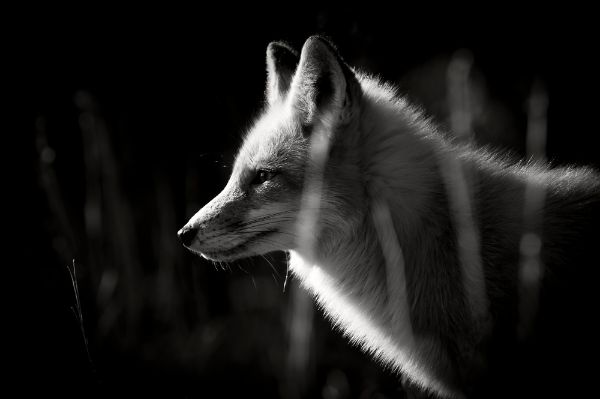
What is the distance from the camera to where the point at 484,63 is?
14.0 feet

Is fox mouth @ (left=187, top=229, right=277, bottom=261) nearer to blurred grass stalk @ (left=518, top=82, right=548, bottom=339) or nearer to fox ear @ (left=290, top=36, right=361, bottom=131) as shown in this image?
fox ear @ (left=290, top=36, right=361, bottom=131)

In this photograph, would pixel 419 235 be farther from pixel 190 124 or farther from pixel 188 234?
pixel 190 124

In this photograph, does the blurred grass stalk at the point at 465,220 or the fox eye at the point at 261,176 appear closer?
the blurred grass stalk at the point at 465,220

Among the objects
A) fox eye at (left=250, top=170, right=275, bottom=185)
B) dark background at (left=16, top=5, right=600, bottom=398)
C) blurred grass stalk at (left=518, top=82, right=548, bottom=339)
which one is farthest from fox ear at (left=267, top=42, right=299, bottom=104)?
blurred grass stalk at (left=518, top=82, right=548, bottom=339)

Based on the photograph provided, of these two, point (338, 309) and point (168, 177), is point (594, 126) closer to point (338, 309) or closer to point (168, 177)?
point (338, 309)

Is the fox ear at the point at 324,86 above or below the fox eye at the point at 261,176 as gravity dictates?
above

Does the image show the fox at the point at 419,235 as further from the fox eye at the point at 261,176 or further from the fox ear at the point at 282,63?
the fox ear at the point at 282,63

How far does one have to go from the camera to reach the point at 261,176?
264 cm

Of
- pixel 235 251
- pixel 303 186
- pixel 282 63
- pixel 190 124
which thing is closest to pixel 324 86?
pixel 303 186

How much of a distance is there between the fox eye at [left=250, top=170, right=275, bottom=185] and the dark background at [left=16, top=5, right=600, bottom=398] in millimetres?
727

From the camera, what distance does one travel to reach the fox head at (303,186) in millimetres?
2498

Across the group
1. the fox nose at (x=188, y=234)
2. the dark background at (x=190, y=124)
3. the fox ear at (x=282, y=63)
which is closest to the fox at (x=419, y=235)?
the fox nose at (x=188, y=234)

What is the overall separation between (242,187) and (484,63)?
2.53 metres

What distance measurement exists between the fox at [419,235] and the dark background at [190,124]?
2.34 feet
